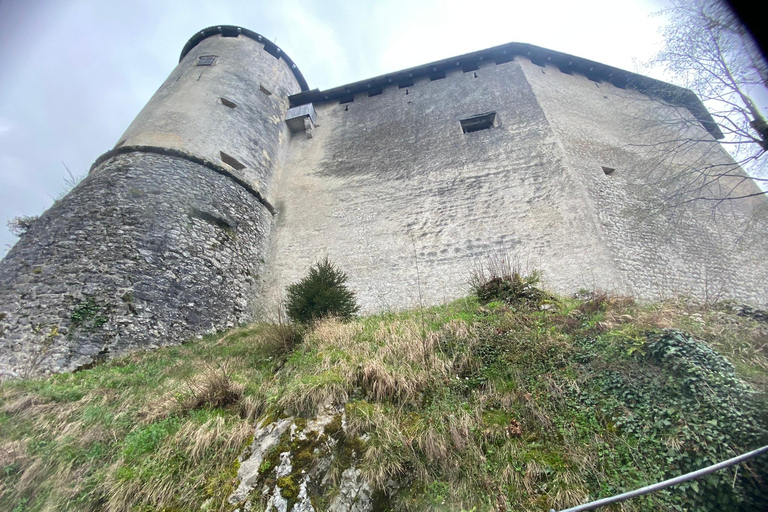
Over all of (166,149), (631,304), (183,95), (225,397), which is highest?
(183,95)

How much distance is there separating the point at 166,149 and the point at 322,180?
12.9 feet

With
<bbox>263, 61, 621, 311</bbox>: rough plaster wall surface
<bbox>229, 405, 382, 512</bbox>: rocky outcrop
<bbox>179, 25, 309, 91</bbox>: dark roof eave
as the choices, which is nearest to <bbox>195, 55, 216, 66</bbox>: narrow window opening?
<bbox>179, 25, 309, 91</bbox>: dark roof eave

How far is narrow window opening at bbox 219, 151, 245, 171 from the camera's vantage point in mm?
8984

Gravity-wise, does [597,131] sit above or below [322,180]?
above

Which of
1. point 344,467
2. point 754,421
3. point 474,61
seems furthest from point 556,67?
point 344,467

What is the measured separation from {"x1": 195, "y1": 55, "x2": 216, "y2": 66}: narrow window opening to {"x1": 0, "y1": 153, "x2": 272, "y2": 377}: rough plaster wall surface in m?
4.88

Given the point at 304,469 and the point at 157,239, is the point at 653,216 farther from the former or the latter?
the point at 157,239

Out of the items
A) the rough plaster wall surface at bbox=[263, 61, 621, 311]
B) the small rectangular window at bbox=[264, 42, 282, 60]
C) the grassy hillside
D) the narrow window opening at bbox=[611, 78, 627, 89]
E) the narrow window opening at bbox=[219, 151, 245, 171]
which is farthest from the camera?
the small rectangular window at bbox=[264, 42, 282, 60]

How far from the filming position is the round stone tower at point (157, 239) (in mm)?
5262

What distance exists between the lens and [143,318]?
19.0 feet

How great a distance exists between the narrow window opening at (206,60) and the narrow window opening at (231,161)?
13.5 ft

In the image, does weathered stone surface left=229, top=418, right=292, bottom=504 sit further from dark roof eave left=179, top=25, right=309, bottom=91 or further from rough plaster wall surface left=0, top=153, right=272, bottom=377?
dark roof eave left=179, top=25, right=309, bottom=91

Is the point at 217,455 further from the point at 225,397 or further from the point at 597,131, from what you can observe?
the point at 597,131

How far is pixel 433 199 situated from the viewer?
28.9 ft
